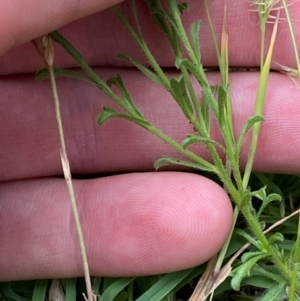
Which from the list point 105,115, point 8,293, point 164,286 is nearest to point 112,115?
point 105,115

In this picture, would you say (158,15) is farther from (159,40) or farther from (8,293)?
(8,293)

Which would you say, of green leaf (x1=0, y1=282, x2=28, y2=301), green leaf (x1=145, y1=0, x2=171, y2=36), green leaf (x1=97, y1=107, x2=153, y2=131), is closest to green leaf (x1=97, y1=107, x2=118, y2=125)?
green leaf (x1=97, y1=107, x2=153, y2=131)

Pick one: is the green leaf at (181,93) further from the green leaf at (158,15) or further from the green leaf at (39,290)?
the green leaf at (39,290)

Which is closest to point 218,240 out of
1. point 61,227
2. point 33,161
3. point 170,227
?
point 170,227

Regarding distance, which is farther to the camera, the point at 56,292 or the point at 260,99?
the point at 56,292

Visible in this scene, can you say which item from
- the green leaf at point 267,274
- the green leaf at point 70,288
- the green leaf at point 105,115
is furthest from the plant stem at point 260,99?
the green leaf at point 70,288
